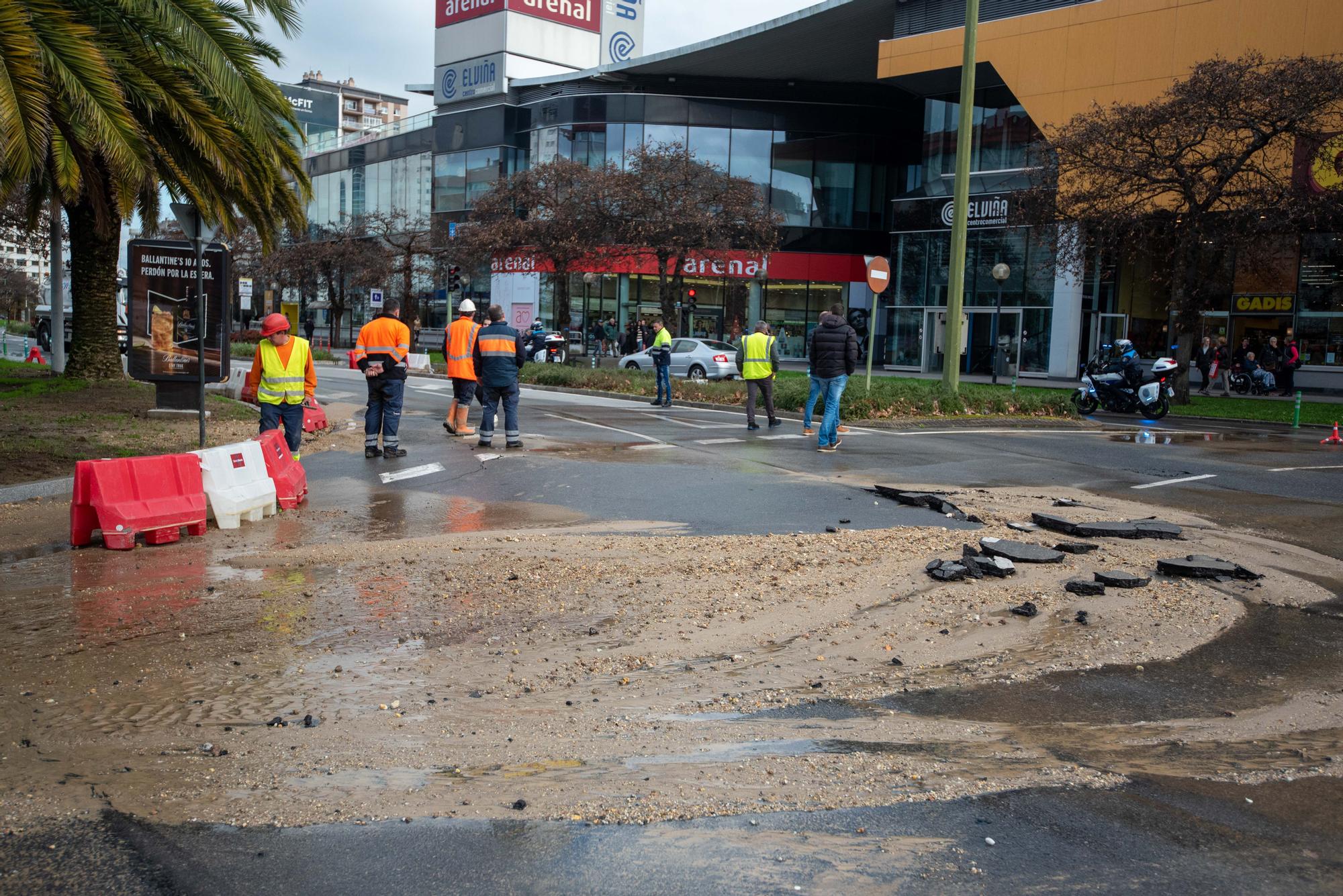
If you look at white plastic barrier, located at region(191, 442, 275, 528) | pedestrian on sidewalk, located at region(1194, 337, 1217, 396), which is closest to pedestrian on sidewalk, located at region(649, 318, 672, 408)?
white plastic barrier, located at region(191, 442, 275, 528)

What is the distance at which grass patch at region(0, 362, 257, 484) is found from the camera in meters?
12.0

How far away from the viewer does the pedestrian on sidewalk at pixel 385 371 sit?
44.3 ft

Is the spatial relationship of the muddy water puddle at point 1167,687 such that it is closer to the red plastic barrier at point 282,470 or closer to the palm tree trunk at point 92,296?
the red plastic barrier at point 282,470

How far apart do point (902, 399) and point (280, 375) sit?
12.9 m

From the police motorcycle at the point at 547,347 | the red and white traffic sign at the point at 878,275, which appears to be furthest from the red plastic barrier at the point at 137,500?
the police motorcycle at the point at 547,347

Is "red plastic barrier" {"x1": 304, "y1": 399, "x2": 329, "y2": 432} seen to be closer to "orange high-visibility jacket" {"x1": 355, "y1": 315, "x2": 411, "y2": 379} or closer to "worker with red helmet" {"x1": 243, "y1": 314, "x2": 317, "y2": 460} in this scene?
"orange high-visibility jacket" {"x1": 355, "y1": 315, "x2": 411, "y2": 379}

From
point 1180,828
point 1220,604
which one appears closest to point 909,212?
point 1220,604

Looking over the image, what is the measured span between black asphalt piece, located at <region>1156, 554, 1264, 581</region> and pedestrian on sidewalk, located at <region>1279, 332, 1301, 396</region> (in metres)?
30.7

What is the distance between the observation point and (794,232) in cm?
5388

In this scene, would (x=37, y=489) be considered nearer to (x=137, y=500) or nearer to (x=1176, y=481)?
(x=137, y=500)

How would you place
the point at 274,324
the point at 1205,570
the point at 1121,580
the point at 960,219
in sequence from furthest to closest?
1. the point at 960,219
2. the point at 274,324
3. the point at 1205,570
4. the point at 1121,580

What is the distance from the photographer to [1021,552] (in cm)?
796

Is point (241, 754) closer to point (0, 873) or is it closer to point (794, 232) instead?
point (0, 873)

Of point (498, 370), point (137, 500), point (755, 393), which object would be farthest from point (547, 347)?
point (137, 500)
